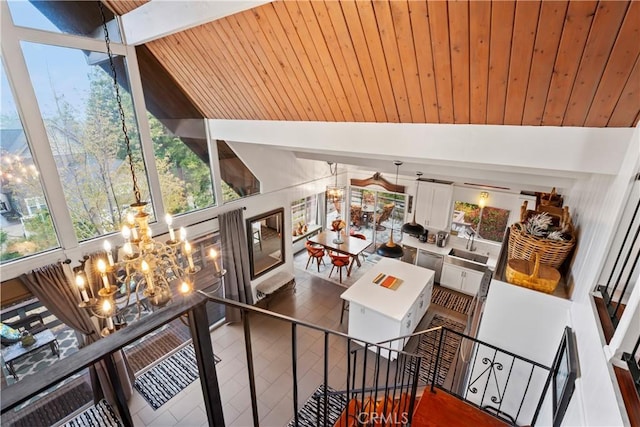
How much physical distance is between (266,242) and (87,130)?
3847 millimetres

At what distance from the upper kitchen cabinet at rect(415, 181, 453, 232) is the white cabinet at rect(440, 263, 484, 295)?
0.96 m

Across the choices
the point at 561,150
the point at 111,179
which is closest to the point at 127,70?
the point at 111,179

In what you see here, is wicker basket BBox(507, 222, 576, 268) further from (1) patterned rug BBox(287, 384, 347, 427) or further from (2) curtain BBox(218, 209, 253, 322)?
(2) curtain BBox(218, 209, 253, 322)

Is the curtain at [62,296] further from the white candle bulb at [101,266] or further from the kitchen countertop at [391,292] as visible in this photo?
the kitchen countertop at [391,292]

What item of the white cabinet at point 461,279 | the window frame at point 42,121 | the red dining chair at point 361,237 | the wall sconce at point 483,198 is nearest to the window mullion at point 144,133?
the window frame at point 42,121

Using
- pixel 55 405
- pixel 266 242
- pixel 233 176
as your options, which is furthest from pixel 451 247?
pixel 55 405

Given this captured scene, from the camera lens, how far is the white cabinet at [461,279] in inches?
258

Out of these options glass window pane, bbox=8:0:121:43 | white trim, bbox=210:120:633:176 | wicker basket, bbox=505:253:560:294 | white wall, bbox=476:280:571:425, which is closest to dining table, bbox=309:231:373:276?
white trim, bbox=210:120:633:176

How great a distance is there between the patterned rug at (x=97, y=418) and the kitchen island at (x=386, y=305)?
11.3 feet

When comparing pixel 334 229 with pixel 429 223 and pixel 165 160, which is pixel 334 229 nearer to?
pixel 429 223

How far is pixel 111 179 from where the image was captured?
3822 mm

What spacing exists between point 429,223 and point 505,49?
218 inches

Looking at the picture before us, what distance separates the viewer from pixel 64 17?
319cm

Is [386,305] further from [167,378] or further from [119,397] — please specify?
[119,397]
